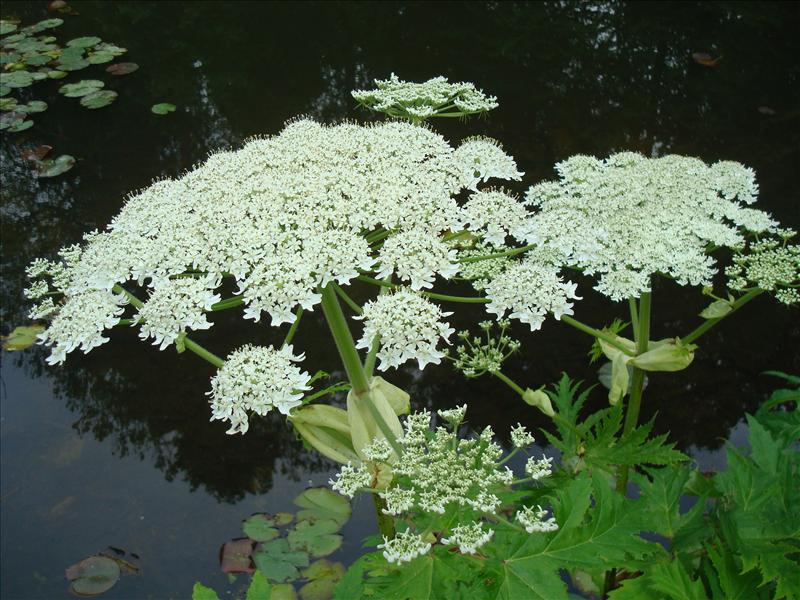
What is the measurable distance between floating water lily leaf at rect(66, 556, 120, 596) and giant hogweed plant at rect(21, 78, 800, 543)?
194 centimetres

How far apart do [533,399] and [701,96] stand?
6639mm

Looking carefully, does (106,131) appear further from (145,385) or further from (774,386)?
(774,386)

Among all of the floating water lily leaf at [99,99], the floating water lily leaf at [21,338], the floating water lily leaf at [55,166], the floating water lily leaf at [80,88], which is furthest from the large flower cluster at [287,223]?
the floating water lily leaf at [80,88]

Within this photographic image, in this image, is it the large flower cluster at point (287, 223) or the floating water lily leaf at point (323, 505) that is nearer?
the large flower cluster at point (287, 223)

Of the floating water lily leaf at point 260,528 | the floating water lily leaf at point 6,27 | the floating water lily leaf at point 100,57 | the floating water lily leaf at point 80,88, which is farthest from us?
the floating water lily leaf at point 6,27

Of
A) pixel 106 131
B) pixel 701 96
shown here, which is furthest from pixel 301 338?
pixel 701 96

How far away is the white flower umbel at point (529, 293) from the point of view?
2.80m

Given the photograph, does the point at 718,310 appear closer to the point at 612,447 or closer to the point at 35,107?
the point at 612,447

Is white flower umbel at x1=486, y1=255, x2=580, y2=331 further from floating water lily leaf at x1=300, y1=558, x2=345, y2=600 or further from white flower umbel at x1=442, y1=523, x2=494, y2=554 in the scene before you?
floating water lily leaf at x1=300, y1=558, x2=345, y2=600

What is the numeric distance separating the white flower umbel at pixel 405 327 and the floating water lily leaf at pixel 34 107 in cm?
877

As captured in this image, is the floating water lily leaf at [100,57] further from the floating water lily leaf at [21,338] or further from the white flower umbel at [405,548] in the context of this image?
the white flower umbel at [405,548]

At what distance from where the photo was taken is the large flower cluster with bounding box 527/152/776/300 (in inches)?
125

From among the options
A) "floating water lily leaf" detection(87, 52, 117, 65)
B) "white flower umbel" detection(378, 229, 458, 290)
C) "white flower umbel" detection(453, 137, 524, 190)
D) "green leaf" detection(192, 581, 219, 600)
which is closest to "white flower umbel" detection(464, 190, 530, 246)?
"white flower umbel" detection(453, 137, 524, 190)

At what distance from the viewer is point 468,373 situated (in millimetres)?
3619
